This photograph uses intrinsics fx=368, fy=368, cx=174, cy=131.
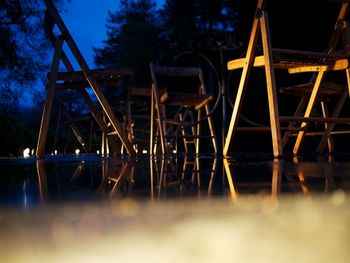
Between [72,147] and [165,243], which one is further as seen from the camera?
[72,147]

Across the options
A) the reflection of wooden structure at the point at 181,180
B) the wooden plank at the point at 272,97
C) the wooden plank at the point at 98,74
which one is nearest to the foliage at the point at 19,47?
the wooden plank at the point at 98,74

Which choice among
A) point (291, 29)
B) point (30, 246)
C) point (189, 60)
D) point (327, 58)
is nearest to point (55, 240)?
point (30, 246)

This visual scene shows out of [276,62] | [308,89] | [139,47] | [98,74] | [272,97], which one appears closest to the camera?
[272,97]

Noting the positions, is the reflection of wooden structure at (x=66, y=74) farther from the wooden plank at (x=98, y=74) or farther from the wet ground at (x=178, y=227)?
the wet ground at (x=178, y=227)

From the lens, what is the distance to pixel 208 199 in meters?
0.59

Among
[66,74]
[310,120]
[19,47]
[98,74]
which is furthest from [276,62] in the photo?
[19,47]

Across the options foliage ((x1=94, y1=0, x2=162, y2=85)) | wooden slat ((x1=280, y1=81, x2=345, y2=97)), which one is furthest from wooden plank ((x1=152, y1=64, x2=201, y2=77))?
foliage ((x1=94, y1=0, x2=162, y2=85))

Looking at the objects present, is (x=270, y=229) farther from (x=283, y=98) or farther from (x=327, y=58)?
(x=283, y=98)

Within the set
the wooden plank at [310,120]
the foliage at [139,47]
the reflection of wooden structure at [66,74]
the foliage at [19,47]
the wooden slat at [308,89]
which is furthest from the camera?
the foliage at [139,47]

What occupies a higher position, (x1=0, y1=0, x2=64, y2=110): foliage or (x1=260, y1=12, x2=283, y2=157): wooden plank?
(x1=0, y1=0, x2=64, y2=110): foliage

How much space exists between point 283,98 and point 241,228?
6568mm

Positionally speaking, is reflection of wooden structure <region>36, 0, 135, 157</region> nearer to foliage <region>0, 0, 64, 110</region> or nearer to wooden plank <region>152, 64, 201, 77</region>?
wooden plank <region>152, 64, 201, 77</region>

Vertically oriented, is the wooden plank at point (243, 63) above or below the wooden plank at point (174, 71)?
below

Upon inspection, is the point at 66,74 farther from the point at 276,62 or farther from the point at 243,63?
the point at 276,62
